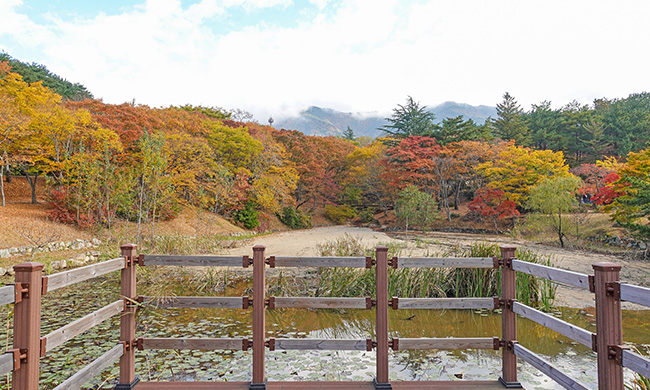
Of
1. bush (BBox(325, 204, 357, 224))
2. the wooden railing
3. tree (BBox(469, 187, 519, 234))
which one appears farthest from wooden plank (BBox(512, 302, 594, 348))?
bush (BBox(325, 204, 357, 224))

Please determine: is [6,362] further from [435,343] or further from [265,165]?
[265,165]

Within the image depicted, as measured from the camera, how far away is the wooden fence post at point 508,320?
8.35 ft

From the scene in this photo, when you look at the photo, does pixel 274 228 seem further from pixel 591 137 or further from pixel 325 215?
pixel 591 137

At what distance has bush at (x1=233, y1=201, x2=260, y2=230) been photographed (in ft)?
64.1

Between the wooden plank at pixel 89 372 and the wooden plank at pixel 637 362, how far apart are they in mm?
2806

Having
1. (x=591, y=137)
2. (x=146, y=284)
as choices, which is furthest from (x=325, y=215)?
(x=146, y=284)

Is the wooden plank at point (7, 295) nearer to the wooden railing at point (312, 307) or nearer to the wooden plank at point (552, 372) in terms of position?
the wooden railing at point (312, 307)

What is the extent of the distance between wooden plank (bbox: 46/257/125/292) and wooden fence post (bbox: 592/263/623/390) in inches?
109

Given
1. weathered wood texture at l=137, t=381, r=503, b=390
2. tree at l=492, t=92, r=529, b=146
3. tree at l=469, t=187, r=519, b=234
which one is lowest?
weathered wood texture at l=137, t=381, r=503, b=390

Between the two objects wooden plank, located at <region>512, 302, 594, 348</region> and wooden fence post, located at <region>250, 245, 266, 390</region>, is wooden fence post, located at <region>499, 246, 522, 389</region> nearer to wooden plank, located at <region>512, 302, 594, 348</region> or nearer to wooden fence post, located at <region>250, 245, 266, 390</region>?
wooden plank, located at <region>512, 302, 594, 348</region>

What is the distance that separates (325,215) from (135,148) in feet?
51.9

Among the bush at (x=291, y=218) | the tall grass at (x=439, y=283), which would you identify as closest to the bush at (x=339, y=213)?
the bush at (x=291, y=218)

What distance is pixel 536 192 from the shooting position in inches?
533

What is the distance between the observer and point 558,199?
39.6 feet
